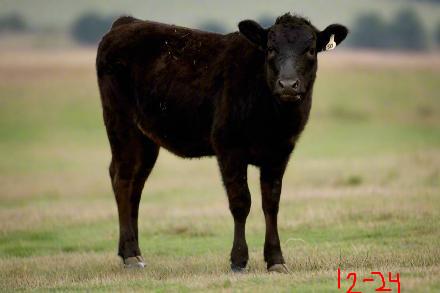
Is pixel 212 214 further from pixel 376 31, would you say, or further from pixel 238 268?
pixel 376 31

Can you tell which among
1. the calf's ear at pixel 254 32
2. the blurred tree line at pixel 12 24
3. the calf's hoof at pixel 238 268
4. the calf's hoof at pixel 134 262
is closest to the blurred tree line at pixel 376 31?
the blurred tree line at pixel 12 24

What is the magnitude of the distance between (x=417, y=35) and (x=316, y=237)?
365ft

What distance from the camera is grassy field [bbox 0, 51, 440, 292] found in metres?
10.3

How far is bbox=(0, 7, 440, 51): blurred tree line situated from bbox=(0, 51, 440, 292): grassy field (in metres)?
69.7

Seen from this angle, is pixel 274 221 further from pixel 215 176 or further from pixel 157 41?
pixel 215 176

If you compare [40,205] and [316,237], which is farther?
[40,205]

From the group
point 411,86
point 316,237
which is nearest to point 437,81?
point 411,86

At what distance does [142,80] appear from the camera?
12.0m

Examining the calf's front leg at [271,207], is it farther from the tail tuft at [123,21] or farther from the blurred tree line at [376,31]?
the blurred tree line at [376,31]

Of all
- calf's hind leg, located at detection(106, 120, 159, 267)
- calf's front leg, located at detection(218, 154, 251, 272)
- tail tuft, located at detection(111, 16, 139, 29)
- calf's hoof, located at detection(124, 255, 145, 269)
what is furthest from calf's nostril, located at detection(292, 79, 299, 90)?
tail tuft, located at detection(111, 16, 139, 29)

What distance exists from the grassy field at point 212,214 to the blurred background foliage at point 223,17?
64151 mm

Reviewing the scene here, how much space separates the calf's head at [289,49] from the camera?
997 cm

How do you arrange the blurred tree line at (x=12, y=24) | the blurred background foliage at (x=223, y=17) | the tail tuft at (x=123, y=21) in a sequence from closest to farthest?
the tail tuft at (x=123, y=21), the blurred background foliage at (x=223, y=17), the blurred tree line at (x=12, y=24)

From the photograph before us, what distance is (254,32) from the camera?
10.6 m
